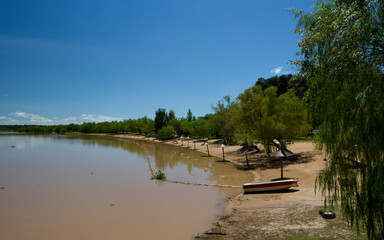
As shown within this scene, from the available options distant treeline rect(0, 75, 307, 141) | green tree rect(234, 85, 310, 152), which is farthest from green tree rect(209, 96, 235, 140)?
green tree rect(234, 85, 310, 152)

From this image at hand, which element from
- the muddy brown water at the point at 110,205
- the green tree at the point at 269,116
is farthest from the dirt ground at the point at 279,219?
the green tree at the point at 269,116

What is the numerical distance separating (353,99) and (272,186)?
10461 mm

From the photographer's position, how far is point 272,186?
48.0 ft

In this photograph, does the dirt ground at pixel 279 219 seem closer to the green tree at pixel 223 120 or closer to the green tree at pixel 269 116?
the green tree at pixel 269 116

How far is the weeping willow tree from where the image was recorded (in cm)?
489

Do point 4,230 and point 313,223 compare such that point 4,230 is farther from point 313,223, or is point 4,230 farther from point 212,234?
point 313,223

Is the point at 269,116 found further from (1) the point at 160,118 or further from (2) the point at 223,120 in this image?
(1) the point at 160,118

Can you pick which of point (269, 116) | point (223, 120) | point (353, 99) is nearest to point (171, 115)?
point (223, 120)

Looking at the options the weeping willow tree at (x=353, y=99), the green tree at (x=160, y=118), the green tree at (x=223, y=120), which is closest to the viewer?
A: the weeping willow tree at (x=353, y=99)

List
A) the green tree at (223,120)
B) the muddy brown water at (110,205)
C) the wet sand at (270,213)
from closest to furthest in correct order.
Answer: the wet sand at (270,213) → the muddy brown water at (110,205) → the green tree at (223,120)

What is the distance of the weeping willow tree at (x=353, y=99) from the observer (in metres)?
4.89

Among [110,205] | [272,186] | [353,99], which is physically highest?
[353,99]

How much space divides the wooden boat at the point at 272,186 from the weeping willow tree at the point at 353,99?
28.5 feet

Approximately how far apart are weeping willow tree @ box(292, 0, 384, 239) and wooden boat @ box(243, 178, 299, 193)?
8.68m
